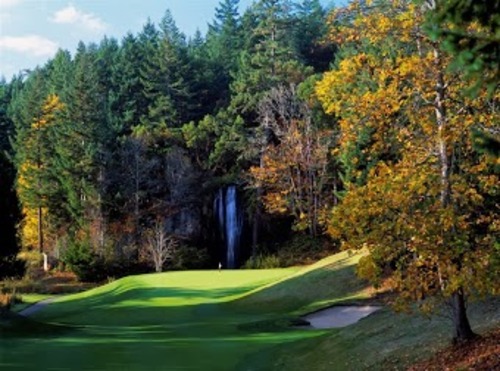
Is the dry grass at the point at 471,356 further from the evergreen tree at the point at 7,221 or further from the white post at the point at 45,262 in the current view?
the white post at the point at 45,262

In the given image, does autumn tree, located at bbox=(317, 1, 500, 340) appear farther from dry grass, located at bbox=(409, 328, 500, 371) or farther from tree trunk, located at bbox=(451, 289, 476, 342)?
dry grass, located at bbox=(409, 328, 500, 371)

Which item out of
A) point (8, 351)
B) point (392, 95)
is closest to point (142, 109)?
point (8, 351)

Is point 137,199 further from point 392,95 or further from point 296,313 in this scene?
point 392,95

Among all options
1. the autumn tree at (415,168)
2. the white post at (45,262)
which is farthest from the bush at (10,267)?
the white post at (45,262)

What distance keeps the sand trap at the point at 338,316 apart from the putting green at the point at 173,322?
1461 mm

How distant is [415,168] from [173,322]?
16221 mm

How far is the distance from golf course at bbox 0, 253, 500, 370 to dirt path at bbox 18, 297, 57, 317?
1.45 feet

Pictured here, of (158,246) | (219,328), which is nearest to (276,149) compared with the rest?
(158,246)

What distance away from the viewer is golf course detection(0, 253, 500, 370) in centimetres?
1403

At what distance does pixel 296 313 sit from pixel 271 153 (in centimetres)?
2283

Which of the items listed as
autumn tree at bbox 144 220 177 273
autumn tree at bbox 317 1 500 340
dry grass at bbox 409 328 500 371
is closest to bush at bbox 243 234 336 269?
autumn tree at bbox 144 220 177 273

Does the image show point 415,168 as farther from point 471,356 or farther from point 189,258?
point 189,258

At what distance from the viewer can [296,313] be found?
2400 centimetres

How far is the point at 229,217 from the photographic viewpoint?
158 feet
